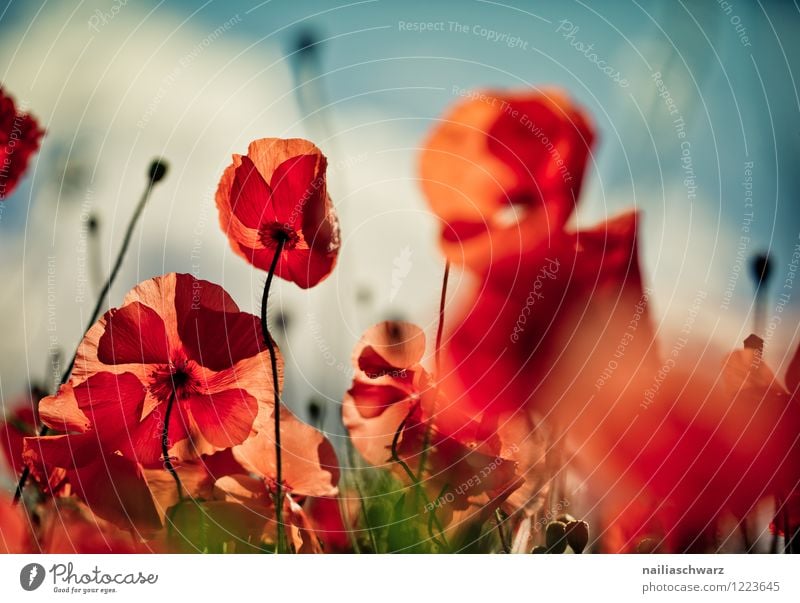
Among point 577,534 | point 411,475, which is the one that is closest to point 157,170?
point 411,475

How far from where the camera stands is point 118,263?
53cm

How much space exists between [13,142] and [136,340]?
Result: 206 millimetres

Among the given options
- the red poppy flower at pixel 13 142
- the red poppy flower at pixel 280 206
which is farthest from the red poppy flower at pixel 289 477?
the red poppy flower at pixel 13 142

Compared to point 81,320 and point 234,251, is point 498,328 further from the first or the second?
point 81,320

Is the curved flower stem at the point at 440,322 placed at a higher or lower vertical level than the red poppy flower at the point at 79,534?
higher

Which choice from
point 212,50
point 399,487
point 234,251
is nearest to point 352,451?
point 399,487

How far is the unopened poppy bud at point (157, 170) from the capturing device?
1.80ft

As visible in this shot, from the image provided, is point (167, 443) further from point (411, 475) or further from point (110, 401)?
point (411, 475)

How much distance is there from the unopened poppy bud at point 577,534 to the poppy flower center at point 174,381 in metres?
0.27

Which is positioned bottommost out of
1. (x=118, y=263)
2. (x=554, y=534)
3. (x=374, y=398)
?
(x=554, y=534)

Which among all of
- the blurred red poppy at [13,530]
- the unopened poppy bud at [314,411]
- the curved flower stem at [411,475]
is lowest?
the blurred red poppy at [13,530]

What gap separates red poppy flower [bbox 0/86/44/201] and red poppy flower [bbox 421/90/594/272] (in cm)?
29

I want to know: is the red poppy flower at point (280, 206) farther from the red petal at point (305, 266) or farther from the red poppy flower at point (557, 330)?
the red poppy flower at point (557, 330)

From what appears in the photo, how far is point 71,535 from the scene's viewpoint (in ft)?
1.64
